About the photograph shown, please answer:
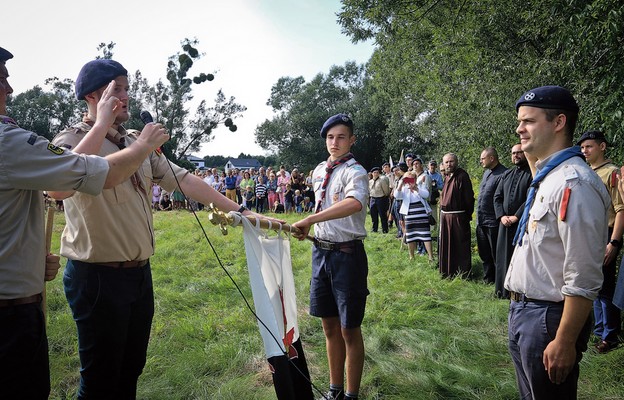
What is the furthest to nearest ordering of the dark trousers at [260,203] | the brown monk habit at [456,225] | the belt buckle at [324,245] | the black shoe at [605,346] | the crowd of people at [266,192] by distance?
1. the dark trousers at [260,203]
2. the crowd of people at [266,192]
3. the brown monk habit at [456,225]
4. the black shoe at [605,346]
5. the belt buckle at [324,245]

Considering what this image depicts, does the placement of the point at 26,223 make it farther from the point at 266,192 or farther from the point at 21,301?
the point at 266,192

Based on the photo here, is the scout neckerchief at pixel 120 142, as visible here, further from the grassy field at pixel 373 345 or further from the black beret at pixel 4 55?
the grassy field at pixel 373 345

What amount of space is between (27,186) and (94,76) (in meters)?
0.97

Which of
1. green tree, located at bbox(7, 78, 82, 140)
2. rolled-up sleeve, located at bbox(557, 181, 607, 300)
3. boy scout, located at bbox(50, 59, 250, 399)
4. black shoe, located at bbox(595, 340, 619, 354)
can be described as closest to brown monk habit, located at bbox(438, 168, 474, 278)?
black shoe, located at bbox(595, 340, 619, 354)

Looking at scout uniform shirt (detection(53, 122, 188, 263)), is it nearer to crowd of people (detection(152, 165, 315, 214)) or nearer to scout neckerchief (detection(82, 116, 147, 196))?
scout neckerchief (detection(82, 116, 147, 196))

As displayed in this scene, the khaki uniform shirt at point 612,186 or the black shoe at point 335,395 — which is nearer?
the black shoe at point 335,395

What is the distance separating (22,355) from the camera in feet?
6.38

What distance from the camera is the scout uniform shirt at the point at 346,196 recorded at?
11.3 ft

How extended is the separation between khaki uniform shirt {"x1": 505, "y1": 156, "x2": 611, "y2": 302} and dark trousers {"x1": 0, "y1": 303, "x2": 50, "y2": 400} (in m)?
2.42

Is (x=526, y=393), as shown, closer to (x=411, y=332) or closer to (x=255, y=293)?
(x=255, y=293)

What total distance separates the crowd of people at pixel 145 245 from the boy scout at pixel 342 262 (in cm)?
1

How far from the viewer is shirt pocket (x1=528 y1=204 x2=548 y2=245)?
85.2 inches

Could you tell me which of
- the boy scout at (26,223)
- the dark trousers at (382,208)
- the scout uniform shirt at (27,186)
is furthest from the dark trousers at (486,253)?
the scout uniform shirt at (27,186)

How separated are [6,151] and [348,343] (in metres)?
2.67
